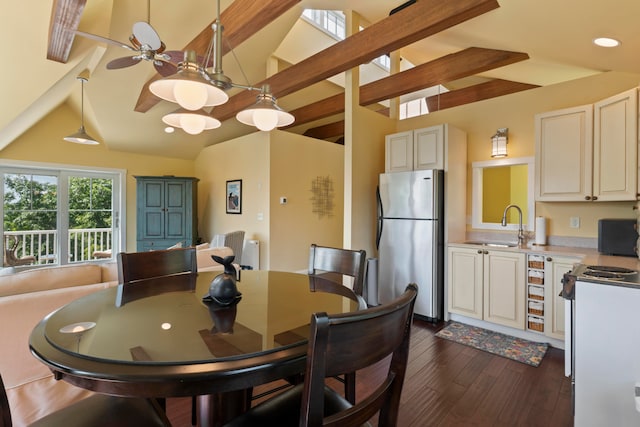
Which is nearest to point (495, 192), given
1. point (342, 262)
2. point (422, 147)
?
point (422, 147)

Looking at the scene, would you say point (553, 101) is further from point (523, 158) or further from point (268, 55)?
point (268, 55)

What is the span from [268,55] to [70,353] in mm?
5401

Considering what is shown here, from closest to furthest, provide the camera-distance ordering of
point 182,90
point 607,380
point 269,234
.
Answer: point 607,380 → point 182,90 → point 269,234

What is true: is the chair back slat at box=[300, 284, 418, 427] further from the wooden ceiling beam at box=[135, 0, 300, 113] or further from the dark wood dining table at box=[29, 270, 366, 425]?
the wooden ceiling beam at box=[135, 0, 300, 113]

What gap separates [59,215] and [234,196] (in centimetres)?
311

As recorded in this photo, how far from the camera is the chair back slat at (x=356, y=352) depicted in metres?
0.69

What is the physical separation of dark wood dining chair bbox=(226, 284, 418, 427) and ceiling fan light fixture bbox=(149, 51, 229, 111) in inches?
58.8

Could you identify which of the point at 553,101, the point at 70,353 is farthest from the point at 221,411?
the point at 553,101

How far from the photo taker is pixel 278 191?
5.33 metres

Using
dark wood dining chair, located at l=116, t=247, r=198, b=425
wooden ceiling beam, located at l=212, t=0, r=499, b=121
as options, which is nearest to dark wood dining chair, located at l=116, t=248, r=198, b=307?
dark wood dining chair, located at l=116, t=247, r=198, b=425

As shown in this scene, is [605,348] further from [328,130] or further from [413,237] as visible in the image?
[328,130]

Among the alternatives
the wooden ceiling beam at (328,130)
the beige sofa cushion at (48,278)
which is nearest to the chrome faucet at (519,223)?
the beige sofa cushion at (48,278)

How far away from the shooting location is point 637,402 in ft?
4.64

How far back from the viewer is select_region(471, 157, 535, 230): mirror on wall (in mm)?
3424
